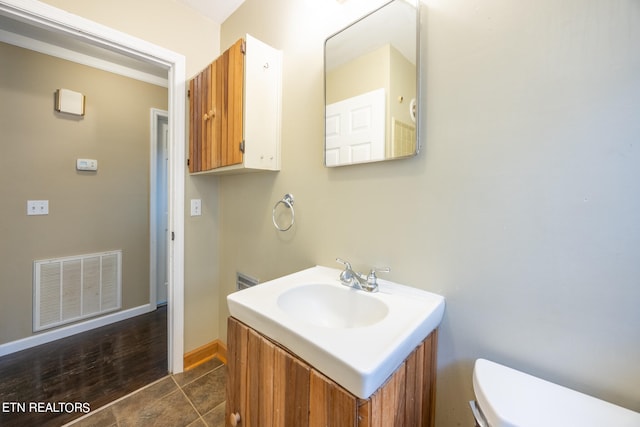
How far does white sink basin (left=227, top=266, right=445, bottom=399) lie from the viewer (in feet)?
1.75

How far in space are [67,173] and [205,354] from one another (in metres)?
1.91

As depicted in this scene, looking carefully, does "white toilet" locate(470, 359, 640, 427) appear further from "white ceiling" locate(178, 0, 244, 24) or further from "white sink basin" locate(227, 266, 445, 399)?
"white ceiling" locate(178, 0, 244, 24)

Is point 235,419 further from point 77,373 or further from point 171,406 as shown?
point 77,373

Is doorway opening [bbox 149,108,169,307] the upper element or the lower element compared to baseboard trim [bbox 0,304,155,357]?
Answer: upper

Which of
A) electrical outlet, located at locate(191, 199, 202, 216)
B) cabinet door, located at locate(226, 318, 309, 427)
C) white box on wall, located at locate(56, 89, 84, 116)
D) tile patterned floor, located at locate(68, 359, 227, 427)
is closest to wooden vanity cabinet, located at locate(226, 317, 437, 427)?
cabinet door, located at locate(226, 318, 309, 427)

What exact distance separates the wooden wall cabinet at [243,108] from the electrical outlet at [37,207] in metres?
1.57

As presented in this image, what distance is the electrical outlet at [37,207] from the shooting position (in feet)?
6.18

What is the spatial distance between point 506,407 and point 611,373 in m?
0.31

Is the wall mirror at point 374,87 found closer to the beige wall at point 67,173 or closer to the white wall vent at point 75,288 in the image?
the beige wall at point 67,173

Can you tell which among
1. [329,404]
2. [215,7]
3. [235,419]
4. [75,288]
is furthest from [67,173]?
[329,404]

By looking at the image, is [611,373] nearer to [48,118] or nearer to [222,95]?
[222,95]

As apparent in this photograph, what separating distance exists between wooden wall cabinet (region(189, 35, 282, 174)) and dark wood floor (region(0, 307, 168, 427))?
1.49 m

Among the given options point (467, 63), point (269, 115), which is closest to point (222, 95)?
point (269, 115)

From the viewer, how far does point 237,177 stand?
171 cm
